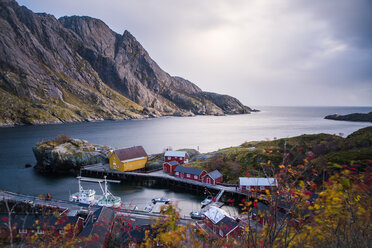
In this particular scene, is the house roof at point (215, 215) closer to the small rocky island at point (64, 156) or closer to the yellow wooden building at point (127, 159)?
the yellow wooden building at point (127, 159)

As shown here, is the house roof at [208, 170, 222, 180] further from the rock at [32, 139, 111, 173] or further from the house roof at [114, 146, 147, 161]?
the rock at [32, 139, 111, 173]

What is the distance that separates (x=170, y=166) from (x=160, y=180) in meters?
3.73

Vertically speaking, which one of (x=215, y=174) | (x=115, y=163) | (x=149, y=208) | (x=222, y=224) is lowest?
(x=149, y=208)

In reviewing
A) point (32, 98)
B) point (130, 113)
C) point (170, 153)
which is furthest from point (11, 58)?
point (170, 153)

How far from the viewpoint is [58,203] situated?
1184 inches

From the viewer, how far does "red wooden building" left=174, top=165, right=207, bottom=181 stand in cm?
4194

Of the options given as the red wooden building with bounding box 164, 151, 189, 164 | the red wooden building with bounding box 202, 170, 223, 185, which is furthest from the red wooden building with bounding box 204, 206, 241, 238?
the red wooden building with bounding box 164, 151, 189, 164

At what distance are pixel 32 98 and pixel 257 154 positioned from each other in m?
157

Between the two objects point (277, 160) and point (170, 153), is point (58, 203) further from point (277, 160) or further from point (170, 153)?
point (277, 160)

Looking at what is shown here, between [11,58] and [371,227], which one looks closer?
[371,227]

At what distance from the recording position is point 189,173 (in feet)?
141

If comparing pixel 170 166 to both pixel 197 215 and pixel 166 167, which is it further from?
pixel 197 215

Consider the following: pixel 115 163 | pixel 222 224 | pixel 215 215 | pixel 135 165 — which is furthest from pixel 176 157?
pixel 222 224

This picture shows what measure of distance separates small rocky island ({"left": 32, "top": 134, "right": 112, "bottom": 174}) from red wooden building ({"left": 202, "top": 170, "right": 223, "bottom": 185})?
2662 cm
